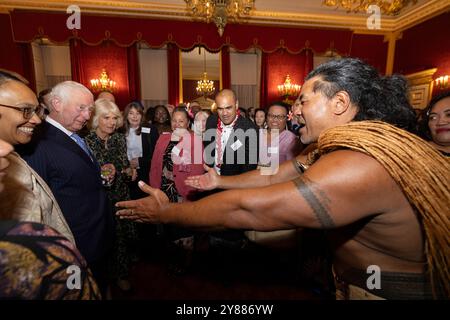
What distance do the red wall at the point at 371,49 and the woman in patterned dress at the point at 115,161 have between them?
937cm

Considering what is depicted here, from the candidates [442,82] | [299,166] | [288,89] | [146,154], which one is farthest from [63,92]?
[442,82]

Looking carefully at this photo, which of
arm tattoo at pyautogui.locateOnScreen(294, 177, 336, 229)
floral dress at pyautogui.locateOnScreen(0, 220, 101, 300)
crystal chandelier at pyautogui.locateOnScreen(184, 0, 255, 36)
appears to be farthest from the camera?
crystal chandelier at pyautogui.locateOnScreen(184, 0, 255, 36)

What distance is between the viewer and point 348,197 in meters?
1.03

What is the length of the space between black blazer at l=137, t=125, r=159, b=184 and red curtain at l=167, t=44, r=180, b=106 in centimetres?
544

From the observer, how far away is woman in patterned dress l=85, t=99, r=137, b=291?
269cm

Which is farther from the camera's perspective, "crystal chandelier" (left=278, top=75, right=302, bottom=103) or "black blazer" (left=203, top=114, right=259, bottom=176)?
"crystal chandelier" (left=278, top=75, right=302, bottom=103)

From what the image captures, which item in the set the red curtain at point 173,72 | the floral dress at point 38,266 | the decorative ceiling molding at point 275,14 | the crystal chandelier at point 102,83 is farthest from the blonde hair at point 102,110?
the red curtain at point 173,72

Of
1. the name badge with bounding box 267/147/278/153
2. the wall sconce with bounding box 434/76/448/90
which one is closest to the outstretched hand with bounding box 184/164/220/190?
the name badge with bounding box 267/147/278/153

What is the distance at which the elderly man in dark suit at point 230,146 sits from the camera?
10.8 ft

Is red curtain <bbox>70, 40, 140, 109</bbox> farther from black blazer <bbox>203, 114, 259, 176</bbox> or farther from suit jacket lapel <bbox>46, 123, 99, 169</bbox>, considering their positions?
suit jacket lapel <bbox>46, 123, 99, 169</bbox>

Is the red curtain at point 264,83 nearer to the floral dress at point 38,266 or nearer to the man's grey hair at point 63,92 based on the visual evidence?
the man's grey hair at point 63,92

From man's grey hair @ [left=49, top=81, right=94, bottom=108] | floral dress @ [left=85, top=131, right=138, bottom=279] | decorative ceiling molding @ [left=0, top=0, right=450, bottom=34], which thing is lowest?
floral dress @ [left=85, top=131, right=138, bottom=279]
